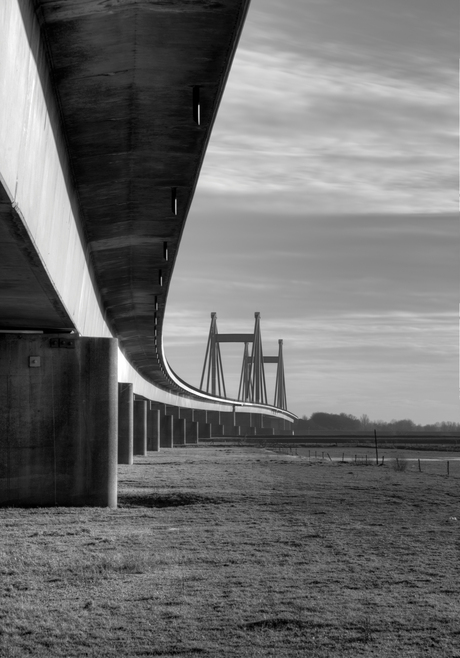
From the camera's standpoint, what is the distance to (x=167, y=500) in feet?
73.8

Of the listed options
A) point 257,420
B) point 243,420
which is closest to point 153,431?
point 243,420

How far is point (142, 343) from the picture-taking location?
43094mm

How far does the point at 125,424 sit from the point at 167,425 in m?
40.2

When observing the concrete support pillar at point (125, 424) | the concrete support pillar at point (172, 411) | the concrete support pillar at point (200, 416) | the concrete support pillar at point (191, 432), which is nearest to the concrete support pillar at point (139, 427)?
the concrete support pillar at point (125, 424)

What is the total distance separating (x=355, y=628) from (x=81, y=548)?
6212 mm

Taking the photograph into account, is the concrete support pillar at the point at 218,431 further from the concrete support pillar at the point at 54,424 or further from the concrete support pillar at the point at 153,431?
the concrete support pillar at the point at 54,424

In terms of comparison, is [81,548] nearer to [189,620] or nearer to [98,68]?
[189,620]

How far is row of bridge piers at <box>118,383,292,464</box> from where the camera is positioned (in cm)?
4649

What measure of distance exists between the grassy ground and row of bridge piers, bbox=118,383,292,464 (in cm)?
→ 2594

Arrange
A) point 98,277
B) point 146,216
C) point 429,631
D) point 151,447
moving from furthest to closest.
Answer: point 151,447
point 98,277
point 146,216
point 429,631

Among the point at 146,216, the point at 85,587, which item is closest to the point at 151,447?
the point at 146,216

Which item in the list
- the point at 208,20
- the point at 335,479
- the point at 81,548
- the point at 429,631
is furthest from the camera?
the point at 335,479

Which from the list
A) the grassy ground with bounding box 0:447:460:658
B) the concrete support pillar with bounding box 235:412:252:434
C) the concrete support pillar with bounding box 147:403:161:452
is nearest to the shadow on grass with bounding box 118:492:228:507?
the grassy ground with bounding box 0:447:460:658

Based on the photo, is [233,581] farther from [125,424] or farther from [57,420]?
[125,424]
